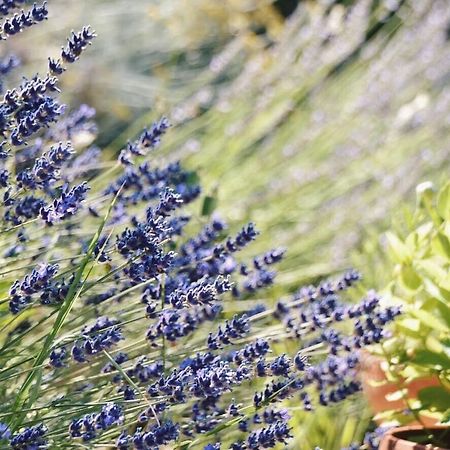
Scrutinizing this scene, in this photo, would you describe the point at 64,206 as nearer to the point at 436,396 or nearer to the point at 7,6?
the point at 7,6

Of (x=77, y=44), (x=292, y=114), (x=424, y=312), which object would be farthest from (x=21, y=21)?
(x=292, y=114)

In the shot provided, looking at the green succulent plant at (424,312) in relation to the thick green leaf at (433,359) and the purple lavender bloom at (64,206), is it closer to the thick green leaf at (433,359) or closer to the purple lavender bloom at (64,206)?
the thick green leaf at (433,359)

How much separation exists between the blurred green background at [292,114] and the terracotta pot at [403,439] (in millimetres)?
927

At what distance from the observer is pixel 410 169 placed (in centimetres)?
317

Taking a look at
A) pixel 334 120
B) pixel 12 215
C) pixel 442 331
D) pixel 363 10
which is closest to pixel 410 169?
pixel 334 120

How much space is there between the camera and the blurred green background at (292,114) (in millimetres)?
2963

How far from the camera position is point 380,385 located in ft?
5.24

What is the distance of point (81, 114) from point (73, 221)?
0.23 metres

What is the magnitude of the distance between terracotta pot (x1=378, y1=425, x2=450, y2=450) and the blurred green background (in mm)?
927

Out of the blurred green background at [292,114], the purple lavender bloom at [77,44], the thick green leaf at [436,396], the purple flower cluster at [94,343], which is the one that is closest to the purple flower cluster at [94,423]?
the purple flower cluster at [94,343]

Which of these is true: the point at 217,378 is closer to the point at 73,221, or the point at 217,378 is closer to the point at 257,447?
the point at 257,447

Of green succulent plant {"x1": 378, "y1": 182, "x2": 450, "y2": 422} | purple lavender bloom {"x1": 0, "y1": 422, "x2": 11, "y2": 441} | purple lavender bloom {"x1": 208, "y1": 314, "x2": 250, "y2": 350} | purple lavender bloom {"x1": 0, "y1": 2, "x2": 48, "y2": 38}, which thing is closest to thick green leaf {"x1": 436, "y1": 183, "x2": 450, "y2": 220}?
green succulent plant {"x1": 378, "y1": 182, "x2": 450, "y2": 422}

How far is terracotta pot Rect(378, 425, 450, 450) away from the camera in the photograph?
54.2 inches

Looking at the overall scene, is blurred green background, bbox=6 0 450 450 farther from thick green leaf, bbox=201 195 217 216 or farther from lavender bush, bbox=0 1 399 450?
lavender bush, bbox=0 1 399 450
